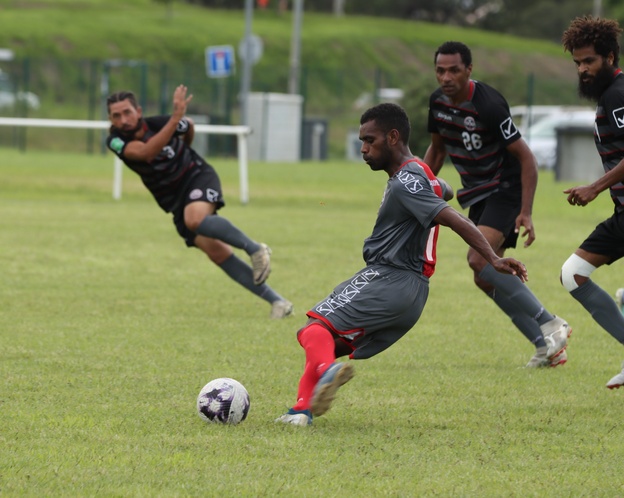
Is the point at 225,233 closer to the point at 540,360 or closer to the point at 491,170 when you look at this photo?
the point at 491,170

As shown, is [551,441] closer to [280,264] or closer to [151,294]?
[151,294]

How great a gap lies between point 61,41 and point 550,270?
149 ft

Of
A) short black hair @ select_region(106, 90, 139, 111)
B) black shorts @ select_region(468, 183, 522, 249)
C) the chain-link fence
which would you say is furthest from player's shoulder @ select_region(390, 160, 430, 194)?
the chain-link fence

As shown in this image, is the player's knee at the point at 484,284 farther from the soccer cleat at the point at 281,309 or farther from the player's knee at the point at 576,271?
the soccer cleat at the point at 281,309

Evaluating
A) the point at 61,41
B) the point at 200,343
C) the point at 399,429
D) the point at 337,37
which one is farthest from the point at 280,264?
the point at 337,37

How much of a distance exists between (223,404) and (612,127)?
2.46 metres

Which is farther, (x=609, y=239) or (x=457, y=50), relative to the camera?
(x=457, y=50)

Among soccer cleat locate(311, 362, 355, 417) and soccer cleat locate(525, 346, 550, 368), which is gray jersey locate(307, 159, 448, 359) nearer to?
soccer cleat locate(311, 362, 355, 417)

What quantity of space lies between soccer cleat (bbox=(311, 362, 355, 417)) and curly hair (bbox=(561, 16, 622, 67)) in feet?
7.27

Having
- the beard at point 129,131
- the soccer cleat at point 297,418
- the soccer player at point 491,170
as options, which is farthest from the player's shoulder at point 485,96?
the beard at point 129,131

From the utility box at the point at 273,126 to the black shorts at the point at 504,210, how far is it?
25305 millimetres

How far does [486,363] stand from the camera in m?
7.39

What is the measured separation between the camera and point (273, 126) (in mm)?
33188

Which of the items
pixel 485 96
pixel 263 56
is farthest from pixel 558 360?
pixel 263 56
